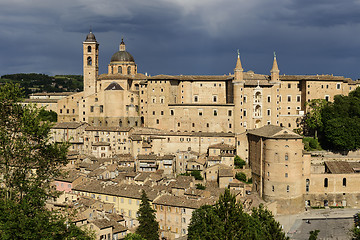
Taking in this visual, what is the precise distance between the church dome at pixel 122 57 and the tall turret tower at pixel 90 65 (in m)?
5.37

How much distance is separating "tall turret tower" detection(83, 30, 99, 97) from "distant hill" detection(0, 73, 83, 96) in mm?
72049

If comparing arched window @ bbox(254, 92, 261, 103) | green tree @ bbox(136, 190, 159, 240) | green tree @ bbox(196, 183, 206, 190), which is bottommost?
green tree @ bbox(136, 190, 159, 240)

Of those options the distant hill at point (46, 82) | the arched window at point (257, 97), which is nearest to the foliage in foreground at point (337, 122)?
the arched window at point (257, 97)

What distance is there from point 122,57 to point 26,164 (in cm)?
5964

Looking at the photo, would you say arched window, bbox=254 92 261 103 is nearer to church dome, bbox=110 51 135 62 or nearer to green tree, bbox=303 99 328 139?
green tree, bbox=303 99 328 139

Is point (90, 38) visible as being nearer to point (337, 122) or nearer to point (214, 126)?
point (214, 126)

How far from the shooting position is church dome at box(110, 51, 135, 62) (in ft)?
258

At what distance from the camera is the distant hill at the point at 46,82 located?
14588 centimetres

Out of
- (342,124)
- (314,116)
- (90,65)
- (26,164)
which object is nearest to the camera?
(26,164)

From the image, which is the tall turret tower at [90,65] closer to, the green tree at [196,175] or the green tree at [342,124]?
the green tree at [196,175]

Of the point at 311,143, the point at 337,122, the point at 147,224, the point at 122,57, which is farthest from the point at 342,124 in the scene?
the point at 122,57

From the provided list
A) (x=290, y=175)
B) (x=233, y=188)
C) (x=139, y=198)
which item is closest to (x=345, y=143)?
(x=290, y=175)

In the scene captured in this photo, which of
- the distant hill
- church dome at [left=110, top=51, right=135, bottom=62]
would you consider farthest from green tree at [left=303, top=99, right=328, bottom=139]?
the distant hill

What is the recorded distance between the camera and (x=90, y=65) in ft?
239
